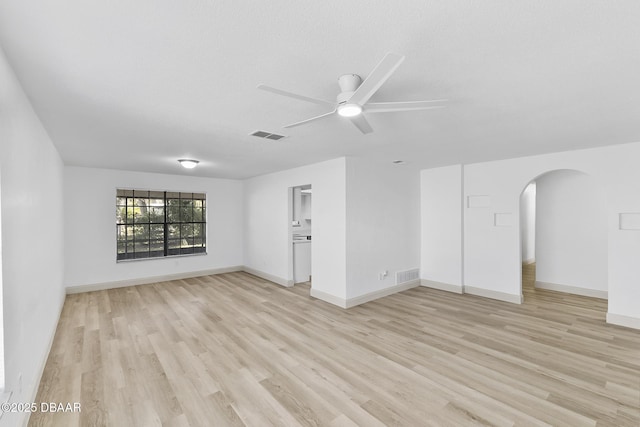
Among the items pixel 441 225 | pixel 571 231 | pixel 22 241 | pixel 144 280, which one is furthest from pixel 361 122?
pixel 144 280

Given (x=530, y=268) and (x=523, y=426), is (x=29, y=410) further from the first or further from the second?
(x=530, y=268)

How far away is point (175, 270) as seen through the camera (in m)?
6.59

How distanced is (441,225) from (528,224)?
157 inches

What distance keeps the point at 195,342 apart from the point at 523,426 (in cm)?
322

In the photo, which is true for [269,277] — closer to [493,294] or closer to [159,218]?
[493,294]

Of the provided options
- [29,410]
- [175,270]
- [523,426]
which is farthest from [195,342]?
[175,270]

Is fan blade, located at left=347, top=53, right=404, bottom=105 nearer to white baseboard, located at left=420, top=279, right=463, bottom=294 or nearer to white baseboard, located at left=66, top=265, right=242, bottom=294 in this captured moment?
white baseboard, located at left=420, top=279, right=463, bottom=294

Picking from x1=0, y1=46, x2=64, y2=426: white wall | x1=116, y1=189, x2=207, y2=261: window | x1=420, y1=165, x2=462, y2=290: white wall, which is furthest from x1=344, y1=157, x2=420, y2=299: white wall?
x1=116, y1=189, x2=207, y2=261: window

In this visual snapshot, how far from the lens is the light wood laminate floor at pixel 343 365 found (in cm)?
214

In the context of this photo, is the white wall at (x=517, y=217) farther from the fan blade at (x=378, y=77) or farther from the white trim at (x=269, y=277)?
the fan blade at (x=378, y=77)

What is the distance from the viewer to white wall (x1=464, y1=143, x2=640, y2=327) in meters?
3.78

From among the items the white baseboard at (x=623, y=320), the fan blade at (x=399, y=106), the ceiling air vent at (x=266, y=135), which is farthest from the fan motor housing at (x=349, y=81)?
the white baseboard at (x=623, y=320)

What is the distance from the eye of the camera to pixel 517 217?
4754 millimetres

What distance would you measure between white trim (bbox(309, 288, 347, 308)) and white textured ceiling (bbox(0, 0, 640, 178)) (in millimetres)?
2701
